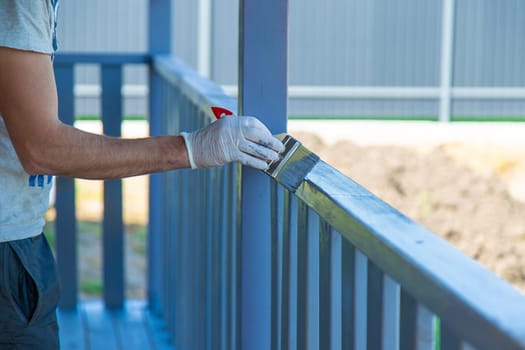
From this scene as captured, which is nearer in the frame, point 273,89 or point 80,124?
point 273,89

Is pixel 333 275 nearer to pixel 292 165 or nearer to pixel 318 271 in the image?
pixel 318 271

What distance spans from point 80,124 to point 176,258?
5985 millimetres

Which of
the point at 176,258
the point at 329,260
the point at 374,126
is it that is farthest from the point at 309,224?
the point at 374,126

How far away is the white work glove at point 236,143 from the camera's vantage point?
1.78 meters

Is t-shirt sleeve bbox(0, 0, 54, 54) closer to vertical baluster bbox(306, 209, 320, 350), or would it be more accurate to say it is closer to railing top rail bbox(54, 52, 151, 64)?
vertical baluster bbox(306, 209, 320, 350)

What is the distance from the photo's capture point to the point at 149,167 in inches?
70.8

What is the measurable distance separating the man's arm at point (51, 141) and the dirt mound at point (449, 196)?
187 inches

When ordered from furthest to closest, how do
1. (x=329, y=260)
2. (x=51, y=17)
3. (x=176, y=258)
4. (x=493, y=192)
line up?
(x=493, y=192) < (x=176, y=258) < (x=51, y=17) < (x=329, y=260)

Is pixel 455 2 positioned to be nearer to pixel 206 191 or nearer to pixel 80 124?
pixel 80 124

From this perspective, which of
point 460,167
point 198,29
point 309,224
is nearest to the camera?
point 309,224

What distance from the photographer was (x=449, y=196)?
700cm

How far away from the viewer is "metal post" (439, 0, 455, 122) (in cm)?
1066

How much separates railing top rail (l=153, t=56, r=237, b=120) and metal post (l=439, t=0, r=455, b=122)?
23.0ft

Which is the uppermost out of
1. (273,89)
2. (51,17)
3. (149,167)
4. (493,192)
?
(51,17)
